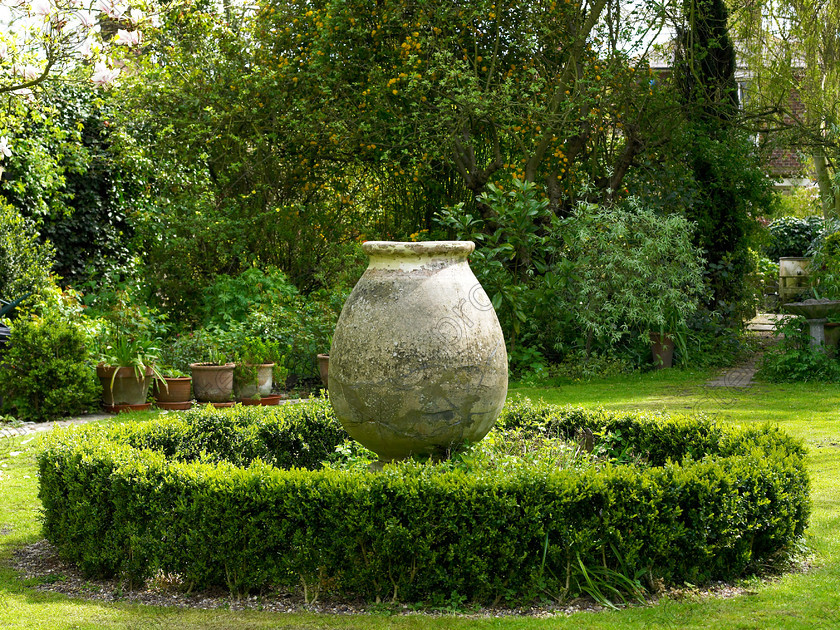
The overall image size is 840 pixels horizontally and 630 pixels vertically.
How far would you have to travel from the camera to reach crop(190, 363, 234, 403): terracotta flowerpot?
990cm

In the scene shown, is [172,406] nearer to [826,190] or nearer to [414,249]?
[414,249]

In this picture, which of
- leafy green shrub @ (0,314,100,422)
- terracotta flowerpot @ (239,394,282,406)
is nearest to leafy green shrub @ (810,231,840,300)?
terracotta flowerpot @ (239,394,282,406)

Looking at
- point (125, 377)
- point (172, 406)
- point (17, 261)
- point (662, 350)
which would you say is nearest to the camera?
point (125, 377)

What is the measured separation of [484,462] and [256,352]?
5.87 metres

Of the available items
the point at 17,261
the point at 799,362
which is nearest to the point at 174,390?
the point at 17,261

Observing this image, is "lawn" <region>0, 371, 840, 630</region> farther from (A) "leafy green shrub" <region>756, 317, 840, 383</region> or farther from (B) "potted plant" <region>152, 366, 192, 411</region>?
(A) "leafy green shrub" <region>756, 317, 840, 383</region>

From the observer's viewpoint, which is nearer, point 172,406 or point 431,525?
point 431,525

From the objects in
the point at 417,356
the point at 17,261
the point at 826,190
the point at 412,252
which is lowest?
the point at 417,356

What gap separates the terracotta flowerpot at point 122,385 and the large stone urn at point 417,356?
16.3 ft

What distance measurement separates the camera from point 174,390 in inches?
381

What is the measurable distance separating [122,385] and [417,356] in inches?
225

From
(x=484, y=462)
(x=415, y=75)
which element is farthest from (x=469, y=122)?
(x=484, y=462)

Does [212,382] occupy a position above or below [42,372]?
below

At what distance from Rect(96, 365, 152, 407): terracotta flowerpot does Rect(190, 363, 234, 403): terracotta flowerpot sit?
62 cm
